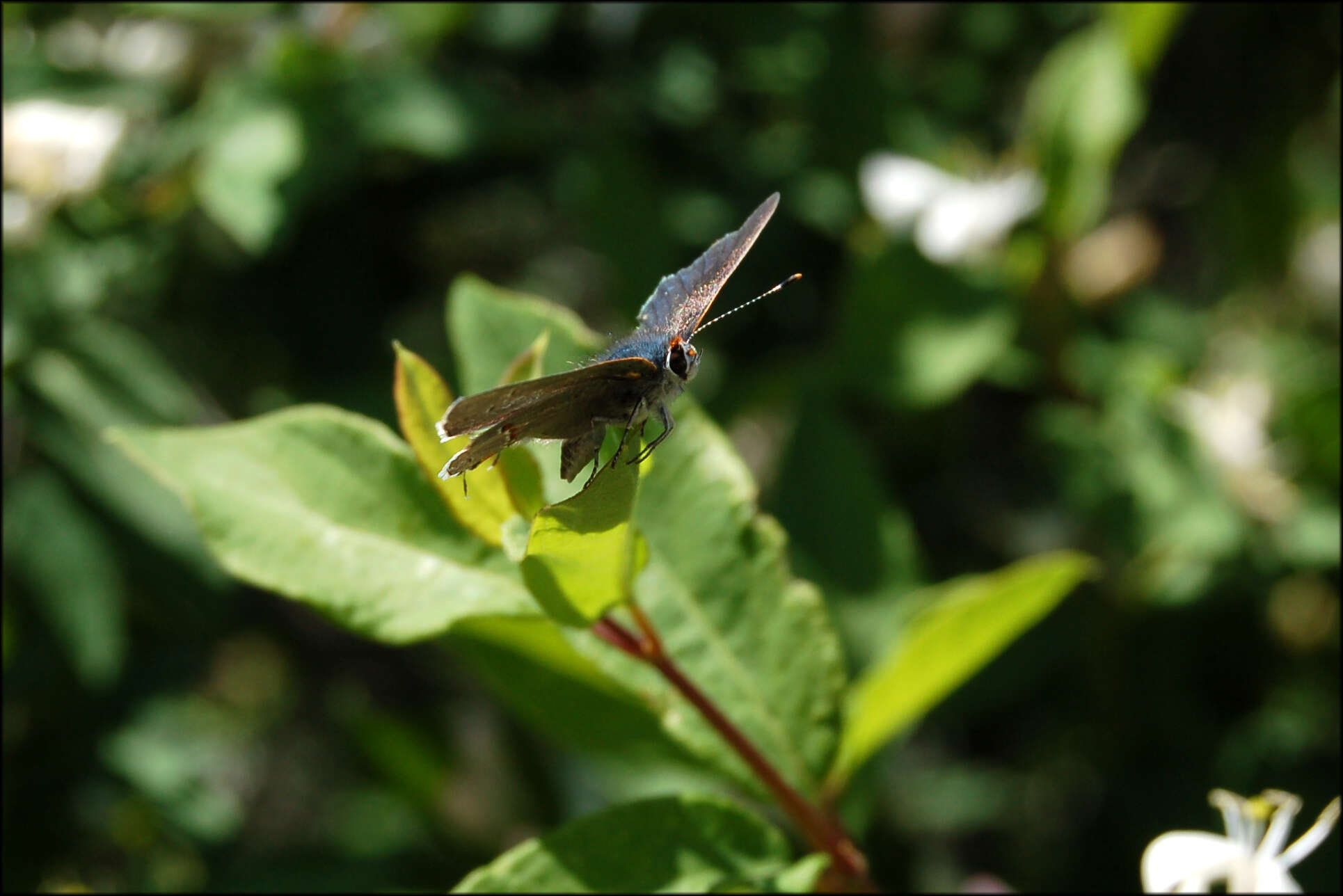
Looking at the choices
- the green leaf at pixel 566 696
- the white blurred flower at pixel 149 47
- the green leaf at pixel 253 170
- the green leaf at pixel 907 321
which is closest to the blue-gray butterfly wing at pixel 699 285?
the green leaf at pixel 566 696

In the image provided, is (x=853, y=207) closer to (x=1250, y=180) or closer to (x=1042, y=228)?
(x=1042, y=228)

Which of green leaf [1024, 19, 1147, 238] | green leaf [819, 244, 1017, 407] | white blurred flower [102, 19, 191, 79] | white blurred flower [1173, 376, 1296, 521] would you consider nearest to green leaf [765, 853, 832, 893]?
green leaf [819, 244, 1017, 407]

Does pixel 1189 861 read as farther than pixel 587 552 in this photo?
Yes

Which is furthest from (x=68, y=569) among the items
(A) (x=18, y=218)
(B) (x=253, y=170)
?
(B) (x=253, y=170)

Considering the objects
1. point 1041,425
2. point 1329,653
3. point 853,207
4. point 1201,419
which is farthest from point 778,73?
point 1329,653

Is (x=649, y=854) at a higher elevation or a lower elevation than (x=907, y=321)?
lower

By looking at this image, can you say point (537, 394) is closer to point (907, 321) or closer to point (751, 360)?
point (907, 321)
